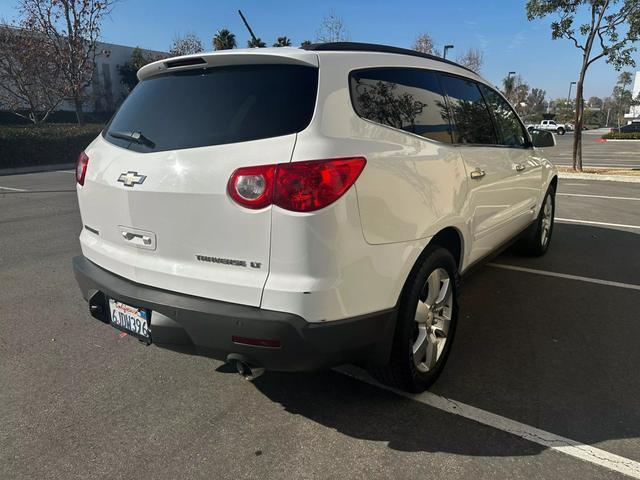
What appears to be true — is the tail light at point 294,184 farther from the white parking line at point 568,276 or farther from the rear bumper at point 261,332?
the white parking line at point 568,276

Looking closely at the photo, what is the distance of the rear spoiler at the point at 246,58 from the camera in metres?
2.26

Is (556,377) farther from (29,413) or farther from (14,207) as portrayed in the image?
(14,207)

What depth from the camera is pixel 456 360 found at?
3.22m

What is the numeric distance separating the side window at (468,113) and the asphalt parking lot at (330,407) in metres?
1.44

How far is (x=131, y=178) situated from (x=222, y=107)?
58 centimetres

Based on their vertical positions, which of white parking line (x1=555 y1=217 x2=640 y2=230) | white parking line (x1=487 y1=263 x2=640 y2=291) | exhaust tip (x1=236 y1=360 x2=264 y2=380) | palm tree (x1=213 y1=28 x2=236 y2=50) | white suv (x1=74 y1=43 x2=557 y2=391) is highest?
palm tree (x1=213 y1=28 x2=236 y2=50)

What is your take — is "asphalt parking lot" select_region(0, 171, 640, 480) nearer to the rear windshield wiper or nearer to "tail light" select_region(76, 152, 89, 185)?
"tail light" select_region(76, 152, 89, 185)

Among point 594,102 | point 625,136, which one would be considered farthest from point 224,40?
point 594,102

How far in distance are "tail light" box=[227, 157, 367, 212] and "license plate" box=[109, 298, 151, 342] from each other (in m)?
0.80

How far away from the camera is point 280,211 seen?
200 cm

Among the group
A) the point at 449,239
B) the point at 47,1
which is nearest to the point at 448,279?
the point at 449,239

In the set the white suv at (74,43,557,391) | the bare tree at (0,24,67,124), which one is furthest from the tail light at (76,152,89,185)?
the bare tree at (0,24,67,124)

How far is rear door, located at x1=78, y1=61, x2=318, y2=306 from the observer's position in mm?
2098

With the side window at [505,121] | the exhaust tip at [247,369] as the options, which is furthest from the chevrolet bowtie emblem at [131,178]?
the side window at [505,121]
